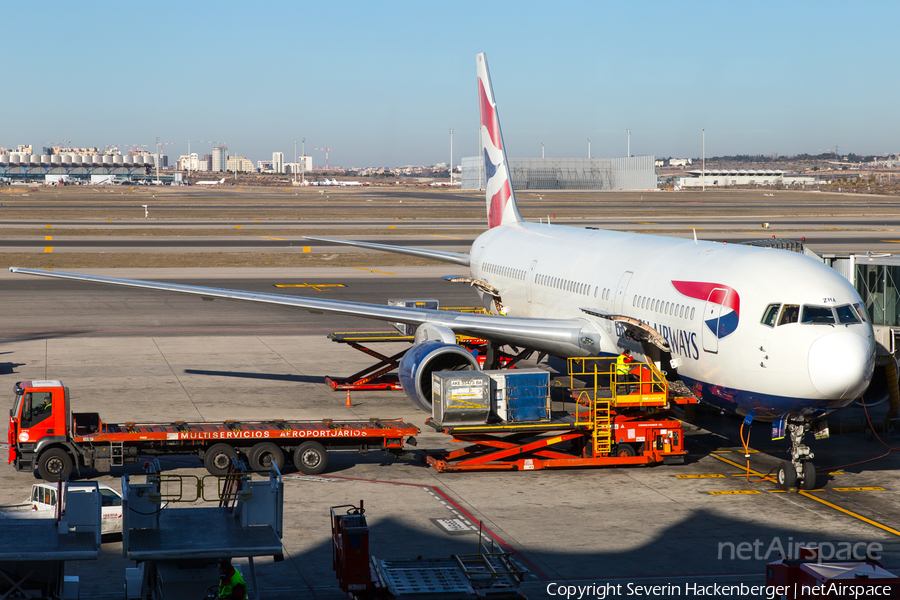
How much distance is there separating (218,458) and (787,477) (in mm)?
11717

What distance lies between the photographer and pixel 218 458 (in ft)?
63.5

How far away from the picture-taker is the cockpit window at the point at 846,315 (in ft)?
56.9

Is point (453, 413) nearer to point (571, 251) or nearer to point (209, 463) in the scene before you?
point (209, 463)

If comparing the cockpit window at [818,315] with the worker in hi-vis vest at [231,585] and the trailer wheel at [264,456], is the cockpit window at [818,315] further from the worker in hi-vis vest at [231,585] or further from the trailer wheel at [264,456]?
the worker in hi-vis vest at [231,585]

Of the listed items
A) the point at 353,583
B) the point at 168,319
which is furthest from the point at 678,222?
the point at 353,583

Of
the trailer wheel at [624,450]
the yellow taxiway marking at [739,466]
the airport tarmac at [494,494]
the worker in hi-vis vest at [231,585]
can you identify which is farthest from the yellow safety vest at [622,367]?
the worker in hi-vis vest at [231,585]

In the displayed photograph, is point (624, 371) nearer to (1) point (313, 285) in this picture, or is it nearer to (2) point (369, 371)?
(2) point (369, 371)

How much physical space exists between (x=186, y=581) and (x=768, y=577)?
7796 millimetres

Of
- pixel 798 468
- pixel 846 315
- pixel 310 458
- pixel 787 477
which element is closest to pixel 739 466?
pixel 787 477

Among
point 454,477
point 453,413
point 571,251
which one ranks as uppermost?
point 571,251

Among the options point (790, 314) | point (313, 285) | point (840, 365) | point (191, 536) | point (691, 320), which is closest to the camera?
point (191, 536)

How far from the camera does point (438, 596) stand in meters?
11.8

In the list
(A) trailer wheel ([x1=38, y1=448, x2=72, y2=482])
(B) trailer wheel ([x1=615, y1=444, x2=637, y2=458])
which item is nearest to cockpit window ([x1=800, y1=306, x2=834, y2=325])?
(B) trailer wheel ([x1=615, y1=444, x2=637, y2=458])

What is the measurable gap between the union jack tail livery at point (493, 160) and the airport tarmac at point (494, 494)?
7.94m
